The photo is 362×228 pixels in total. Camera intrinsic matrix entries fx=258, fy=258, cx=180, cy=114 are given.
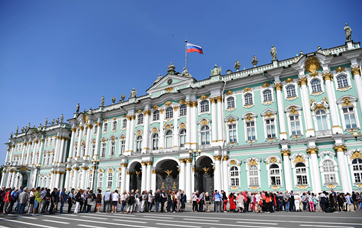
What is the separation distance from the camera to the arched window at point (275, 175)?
27.0m

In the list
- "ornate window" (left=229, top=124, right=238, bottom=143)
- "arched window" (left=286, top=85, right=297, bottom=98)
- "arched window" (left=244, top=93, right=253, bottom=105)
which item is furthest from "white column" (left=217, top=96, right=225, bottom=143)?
"arched window" (left=286, top=85, right=297, bottom=98)

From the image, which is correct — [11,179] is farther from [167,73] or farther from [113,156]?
[167,73]

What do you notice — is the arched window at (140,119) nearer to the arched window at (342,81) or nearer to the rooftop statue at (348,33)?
Result: the arched window at (342,81)

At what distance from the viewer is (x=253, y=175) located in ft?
93.9

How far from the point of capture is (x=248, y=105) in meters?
30.9

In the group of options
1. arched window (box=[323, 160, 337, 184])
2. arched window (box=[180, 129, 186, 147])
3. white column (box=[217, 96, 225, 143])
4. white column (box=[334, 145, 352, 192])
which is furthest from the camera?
arched window (box=[180, 129, 186, 147])

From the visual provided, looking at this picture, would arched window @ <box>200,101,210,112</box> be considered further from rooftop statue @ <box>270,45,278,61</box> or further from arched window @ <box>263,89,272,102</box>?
rooftop statue @ <box>270,45,278,61</box>

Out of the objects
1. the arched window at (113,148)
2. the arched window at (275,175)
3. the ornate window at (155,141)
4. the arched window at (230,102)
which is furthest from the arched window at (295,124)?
the arched window at (113,148)

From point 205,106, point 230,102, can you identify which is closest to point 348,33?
point 230,102

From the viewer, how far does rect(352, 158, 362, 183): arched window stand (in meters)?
23.3

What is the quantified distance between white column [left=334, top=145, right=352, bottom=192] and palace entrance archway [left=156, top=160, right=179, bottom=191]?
18.9m

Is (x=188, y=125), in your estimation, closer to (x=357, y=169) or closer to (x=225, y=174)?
(x=225, y=174)

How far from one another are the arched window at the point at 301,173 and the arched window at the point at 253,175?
415cm

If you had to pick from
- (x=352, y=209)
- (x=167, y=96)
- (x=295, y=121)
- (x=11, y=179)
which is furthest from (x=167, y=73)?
(x=11, y=179)
